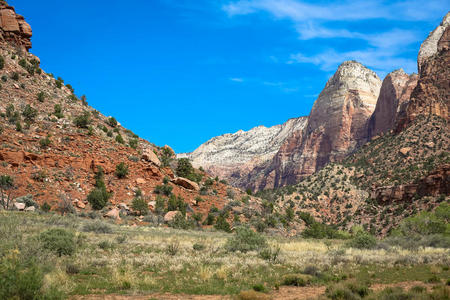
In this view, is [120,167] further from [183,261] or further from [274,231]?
[183,261]

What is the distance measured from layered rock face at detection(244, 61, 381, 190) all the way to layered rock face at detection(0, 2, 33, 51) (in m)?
114

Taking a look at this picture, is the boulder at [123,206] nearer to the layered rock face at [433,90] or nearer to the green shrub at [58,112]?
the green shrub at [58,112]

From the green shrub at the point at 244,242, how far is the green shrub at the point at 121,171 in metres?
24.4

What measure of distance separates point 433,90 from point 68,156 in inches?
3317

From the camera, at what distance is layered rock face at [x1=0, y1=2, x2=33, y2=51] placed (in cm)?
5519

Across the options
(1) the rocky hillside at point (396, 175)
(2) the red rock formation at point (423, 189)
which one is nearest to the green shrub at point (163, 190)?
(1) the rocky hillside at point (396, 175)

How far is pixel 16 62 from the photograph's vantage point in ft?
172

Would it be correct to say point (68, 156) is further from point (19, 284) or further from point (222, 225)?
point (19, 284)

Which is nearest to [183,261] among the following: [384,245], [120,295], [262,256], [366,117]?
[262,256]

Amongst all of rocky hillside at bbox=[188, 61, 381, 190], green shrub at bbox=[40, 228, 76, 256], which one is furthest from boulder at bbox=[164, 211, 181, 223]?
rocky hillside at bbox=[188, 61, 381, 190]

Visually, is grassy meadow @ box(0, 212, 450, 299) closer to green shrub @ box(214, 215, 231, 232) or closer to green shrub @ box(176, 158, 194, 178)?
green shrub @ box(214, 215, 231, 232)

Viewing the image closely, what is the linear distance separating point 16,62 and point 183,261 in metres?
48.4

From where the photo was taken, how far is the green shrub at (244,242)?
857 inches

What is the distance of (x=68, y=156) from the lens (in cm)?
4238
